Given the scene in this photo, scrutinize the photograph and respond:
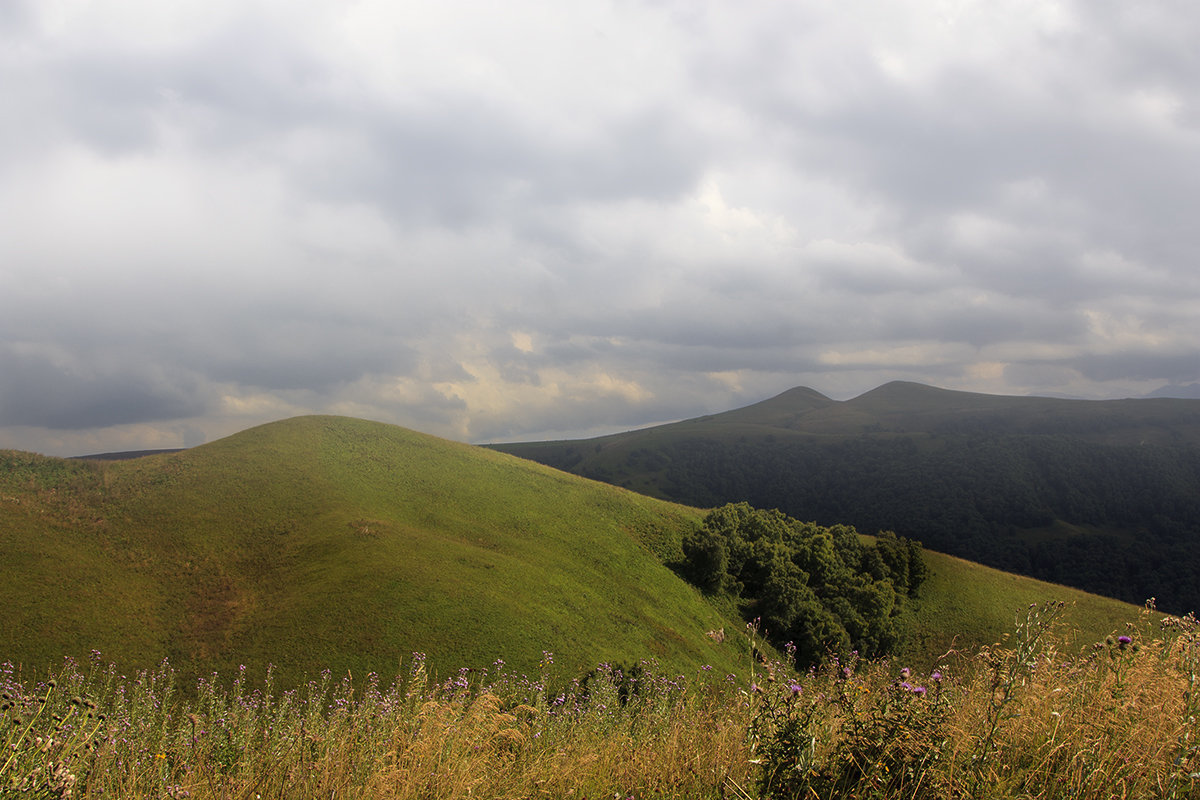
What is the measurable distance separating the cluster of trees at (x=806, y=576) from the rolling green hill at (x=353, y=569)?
122 inches

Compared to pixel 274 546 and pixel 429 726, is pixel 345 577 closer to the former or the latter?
pixel 274 546

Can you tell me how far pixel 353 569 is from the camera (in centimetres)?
3956

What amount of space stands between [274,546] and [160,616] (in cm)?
1241

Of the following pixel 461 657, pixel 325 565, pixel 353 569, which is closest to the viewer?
pixel 461 657

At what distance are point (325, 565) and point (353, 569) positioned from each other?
10.0ft

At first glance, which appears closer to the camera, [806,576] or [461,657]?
[461,657]

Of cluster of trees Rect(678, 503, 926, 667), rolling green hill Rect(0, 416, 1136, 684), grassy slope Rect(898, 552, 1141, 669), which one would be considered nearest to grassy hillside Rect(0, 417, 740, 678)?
rolling green hill Rect(0, 416, 1136, 684)

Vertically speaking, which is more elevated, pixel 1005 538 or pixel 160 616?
pixel 160 616

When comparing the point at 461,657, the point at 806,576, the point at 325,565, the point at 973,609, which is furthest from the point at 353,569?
the point at 973,609

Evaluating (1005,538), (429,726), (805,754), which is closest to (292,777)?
(429,726)

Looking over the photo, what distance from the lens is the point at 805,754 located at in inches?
193

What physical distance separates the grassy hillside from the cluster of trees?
501cm

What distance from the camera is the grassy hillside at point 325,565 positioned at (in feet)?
101

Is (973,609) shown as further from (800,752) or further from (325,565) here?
(800,752)
